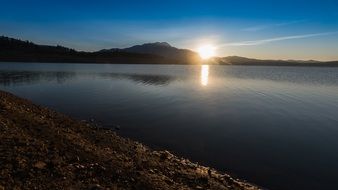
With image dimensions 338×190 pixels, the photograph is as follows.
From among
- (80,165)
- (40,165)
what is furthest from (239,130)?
(40,165)

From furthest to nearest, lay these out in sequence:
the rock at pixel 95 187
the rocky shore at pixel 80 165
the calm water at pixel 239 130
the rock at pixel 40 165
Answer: the calm water at pixel 239 130 < the rock at pixel 40 165 < the rocky shore at pixel 80 165 < the rock at pixel 95 187

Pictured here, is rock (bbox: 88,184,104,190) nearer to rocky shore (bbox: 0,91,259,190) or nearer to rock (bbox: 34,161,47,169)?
rocky shore (bbox: 0,91,259,190)

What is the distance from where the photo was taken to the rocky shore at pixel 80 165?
9.48 meters

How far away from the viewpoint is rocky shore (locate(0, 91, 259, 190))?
9.48 metres

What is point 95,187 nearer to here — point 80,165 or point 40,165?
point 80,165

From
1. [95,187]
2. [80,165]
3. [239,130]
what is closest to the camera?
[95,187]

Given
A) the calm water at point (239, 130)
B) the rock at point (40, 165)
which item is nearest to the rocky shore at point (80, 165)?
the rock at point (40, 165)

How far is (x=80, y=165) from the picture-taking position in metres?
10.8

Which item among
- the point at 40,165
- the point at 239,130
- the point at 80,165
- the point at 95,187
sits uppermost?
the point at 40,165

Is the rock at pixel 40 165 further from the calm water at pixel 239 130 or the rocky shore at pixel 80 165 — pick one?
the calm water at pixel 239 130

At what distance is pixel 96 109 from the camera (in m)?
28.6

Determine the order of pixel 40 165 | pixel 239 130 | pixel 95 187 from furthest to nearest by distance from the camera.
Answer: pixel 239 130 → pixel 40 165 → pixel 95 187

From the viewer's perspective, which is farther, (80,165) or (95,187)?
(80,165)

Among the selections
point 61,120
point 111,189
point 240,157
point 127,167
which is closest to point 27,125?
point 61,120
